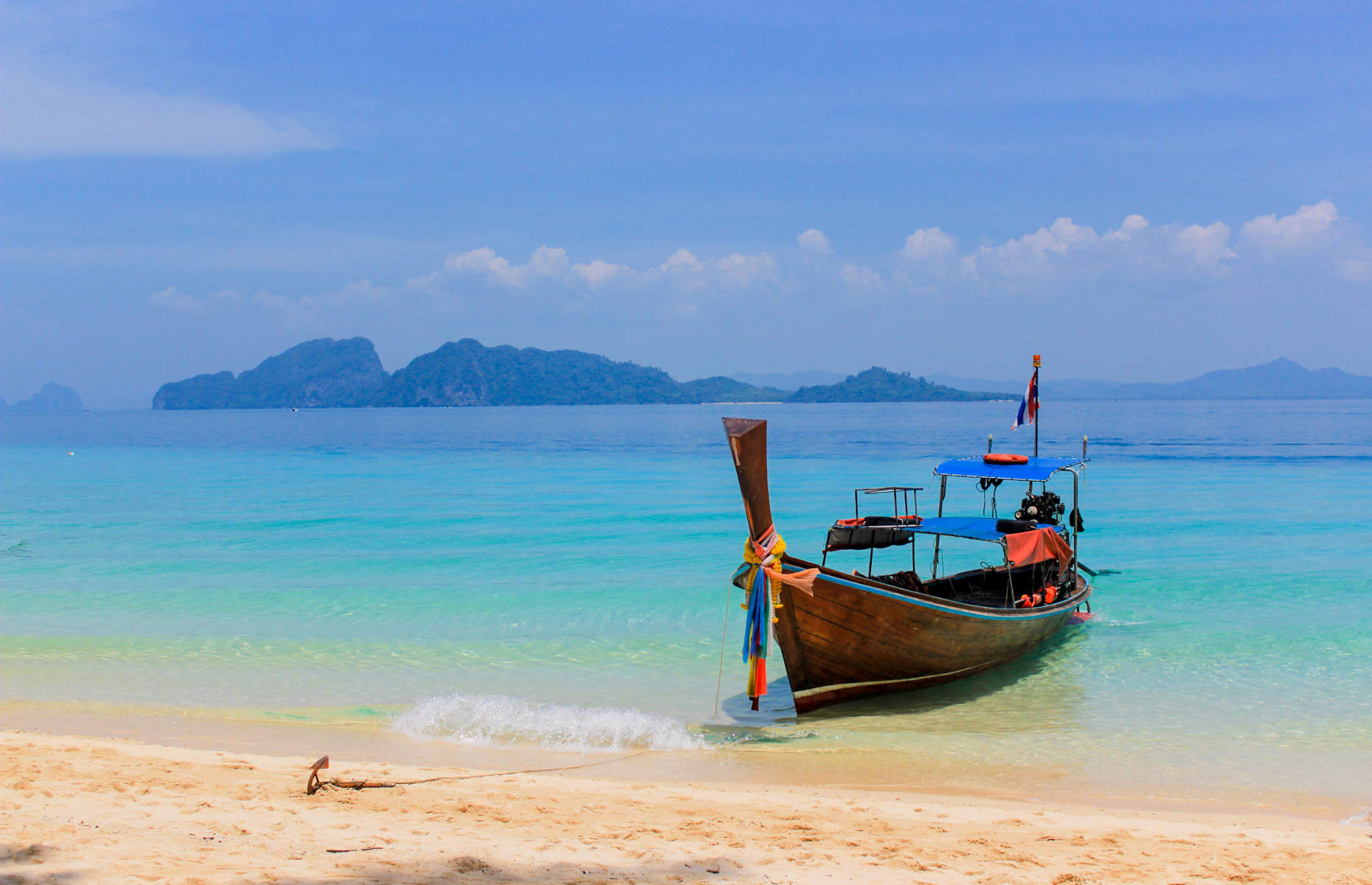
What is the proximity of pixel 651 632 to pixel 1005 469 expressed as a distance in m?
5.67

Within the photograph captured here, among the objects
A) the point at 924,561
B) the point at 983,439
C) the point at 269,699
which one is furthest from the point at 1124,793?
the point at 983,439

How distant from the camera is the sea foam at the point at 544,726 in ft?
30.0

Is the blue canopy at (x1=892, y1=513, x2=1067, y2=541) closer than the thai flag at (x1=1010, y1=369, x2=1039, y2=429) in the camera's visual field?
Yes

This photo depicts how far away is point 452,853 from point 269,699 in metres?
6.02

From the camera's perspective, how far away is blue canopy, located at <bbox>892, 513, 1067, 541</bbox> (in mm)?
11625

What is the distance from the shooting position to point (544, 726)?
957 cm

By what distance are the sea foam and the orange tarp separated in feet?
15.8

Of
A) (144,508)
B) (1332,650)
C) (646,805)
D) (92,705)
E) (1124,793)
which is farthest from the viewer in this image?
(144,508)

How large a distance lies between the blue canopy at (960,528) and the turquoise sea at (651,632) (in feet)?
5.80

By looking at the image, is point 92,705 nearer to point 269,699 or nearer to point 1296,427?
point 269,699

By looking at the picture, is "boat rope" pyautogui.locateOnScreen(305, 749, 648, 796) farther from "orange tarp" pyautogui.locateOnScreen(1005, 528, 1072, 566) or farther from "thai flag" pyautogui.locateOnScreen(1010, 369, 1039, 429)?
"thai flag" pyautogui.locateOnScreen(1010, 369, 1039, 429)

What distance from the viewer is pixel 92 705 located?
33.7 ft

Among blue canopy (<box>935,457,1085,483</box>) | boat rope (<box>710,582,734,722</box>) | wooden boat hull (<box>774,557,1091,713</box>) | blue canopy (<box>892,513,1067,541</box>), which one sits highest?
blue canopy (<box>935,457,1085,483</box>)

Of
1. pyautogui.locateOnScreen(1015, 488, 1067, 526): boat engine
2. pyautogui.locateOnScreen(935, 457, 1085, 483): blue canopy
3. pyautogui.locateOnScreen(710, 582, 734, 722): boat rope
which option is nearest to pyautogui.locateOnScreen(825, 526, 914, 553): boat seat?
pyautogui.locateOnScreen(935, 457, 1085, 483): blue canopy
